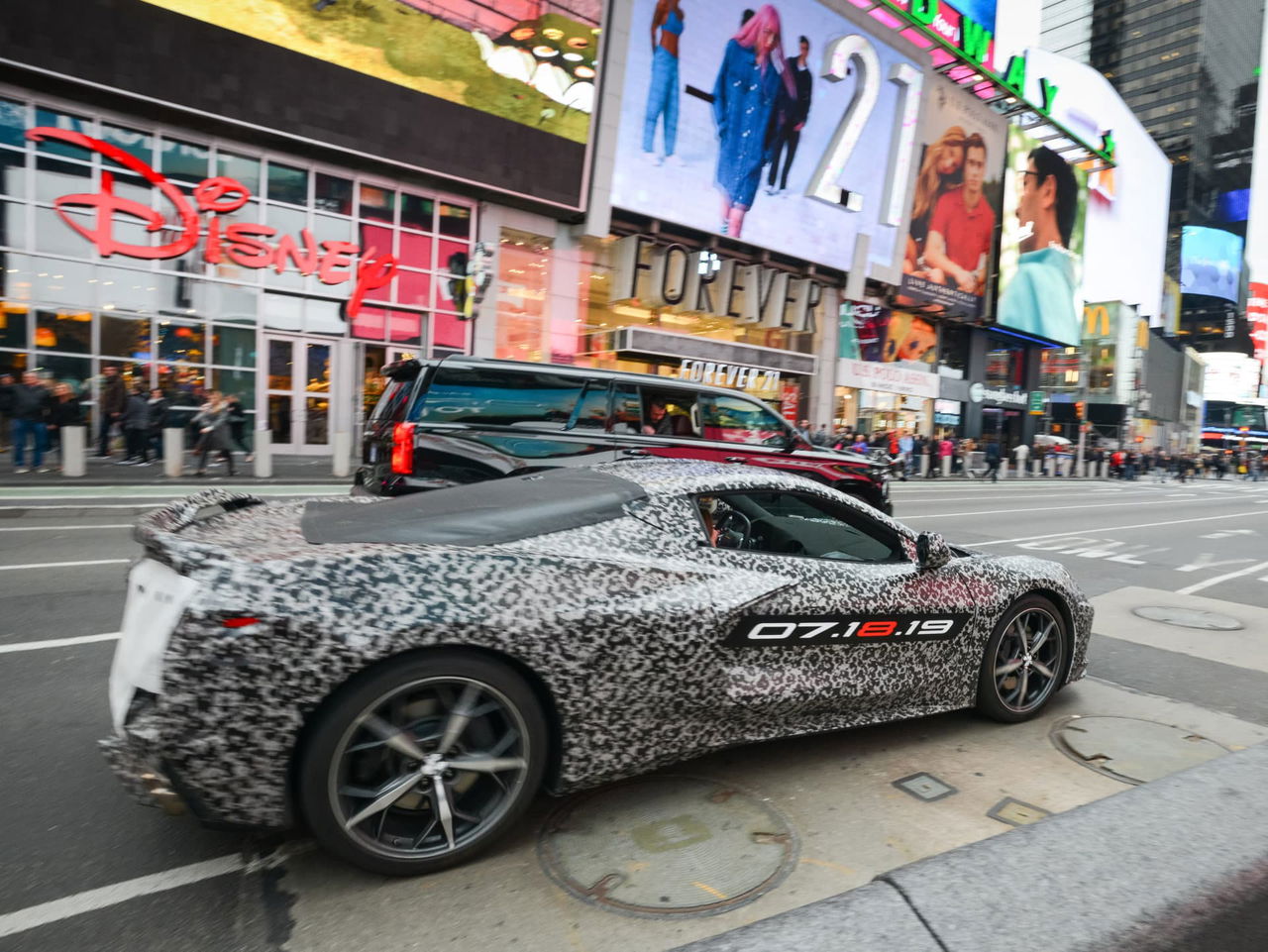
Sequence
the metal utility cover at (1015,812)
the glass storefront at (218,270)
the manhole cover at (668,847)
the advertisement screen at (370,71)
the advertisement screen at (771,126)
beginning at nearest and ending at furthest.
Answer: the manhole cover at (668,847), the metal utility cover at (1015,812), the advertisement screen at (370,71), the glass storefront at (218,270), the advertisement screen at (771,126)

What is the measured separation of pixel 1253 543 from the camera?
12797mm

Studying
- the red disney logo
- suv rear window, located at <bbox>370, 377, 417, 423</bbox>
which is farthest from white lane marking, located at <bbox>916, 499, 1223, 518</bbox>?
the red disney logo

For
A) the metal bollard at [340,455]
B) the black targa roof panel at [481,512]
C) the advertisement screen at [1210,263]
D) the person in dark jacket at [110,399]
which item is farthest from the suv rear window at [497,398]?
the advertisement screen at [1210,263]

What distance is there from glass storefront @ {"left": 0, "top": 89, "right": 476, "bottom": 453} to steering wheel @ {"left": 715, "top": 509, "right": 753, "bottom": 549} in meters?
17.8

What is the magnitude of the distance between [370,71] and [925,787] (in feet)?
73.0

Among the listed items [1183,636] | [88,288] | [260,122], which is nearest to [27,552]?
[1183,636]

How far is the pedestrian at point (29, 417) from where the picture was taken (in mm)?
13750

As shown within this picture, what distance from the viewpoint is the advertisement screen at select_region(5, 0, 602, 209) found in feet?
55.9

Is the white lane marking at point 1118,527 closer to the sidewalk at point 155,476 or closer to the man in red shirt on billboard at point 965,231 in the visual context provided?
the sidewalk at point 155,476

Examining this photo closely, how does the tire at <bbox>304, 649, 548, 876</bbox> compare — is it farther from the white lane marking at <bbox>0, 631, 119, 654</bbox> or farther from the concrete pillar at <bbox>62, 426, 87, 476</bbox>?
the concrete pillar at <bbox>62, 426, 87, 476</bbox>

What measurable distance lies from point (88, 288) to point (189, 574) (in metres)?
20.2

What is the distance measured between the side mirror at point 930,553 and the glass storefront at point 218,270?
18420 mm

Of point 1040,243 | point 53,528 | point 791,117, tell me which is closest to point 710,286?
point 791,117

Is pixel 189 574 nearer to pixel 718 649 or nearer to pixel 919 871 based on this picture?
pixel 718 649
